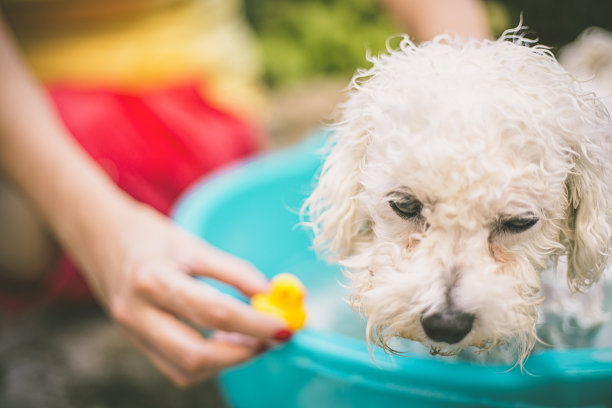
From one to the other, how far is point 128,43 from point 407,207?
5.44ft

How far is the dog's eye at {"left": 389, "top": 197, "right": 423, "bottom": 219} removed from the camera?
737 millimetres

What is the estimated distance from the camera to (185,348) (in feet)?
3.27

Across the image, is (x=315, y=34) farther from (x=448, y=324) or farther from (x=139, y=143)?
(x=448, y=324)

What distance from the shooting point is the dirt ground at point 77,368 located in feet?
5.35

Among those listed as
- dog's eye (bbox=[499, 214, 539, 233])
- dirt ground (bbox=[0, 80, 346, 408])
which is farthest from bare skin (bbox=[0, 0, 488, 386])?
dirt ground (bbox=[0, 80, 346, 408])

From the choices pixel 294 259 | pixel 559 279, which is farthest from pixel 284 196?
pixel 559 279

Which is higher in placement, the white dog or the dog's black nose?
the white dog

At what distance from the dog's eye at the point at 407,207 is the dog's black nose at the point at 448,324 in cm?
16

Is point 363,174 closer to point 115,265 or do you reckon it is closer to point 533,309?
point 533,309

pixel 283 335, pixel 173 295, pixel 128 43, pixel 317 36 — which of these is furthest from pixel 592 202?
pixel 317 36

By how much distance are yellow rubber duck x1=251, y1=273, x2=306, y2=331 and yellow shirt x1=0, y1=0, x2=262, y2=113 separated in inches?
46.1

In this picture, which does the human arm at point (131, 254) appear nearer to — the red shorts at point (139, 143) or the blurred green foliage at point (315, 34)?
the red shorts at point (139, 143)

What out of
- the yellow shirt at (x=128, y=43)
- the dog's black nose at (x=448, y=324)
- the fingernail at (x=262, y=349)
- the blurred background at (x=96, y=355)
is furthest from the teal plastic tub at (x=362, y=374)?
the yellow shirt at (x=128, y=43)

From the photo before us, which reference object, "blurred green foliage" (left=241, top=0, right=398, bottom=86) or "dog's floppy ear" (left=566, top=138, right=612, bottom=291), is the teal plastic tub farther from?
"blurred green foliage" (left=241, top=0, right=398, bottom=86)
